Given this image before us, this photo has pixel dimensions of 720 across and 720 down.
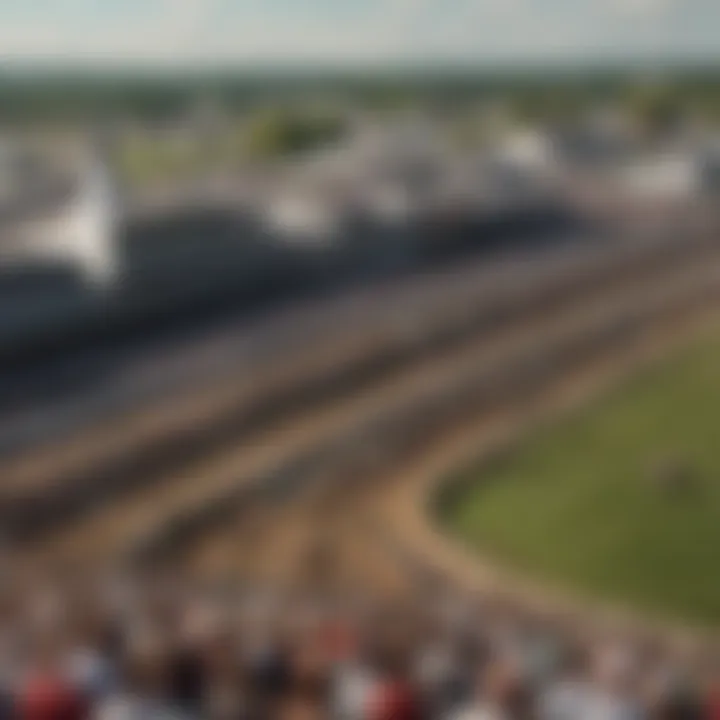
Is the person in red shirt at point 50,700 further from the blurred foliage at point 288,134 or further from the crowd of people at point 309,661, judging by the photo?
the blurred foliage at point 288,134

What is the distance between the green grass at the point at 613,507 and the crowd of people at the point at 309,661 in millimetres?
1337

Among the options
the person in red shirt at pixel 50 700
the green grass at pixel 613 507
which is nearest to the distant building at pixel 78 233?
the green grass at pixel 613 507

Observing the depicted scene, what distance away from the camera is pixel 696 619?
1288 cm

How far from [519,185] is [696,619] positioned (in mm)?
33029

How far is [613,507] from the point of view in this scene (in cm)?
1585

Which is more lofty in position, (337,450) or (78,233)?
(78,233)

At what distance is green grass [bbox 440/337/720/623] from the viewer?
13773mm

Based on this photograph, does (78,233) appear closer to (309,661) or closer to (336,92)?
(309,661)

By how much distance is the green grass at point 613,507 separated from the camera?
13773 millimetres

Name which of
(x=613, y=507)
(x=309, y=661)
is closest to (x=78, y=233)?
(x=613, y=507)

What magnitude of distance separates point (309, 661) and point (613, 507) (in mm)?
6679

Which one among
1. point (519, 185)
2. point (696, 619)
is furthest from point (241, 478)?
point (519, 185)

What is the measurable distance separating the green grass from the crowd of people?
134 centimetres

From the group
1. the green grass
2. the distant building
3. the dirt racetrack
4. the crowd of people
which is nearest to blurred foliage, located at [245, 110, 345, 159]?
the distant building
